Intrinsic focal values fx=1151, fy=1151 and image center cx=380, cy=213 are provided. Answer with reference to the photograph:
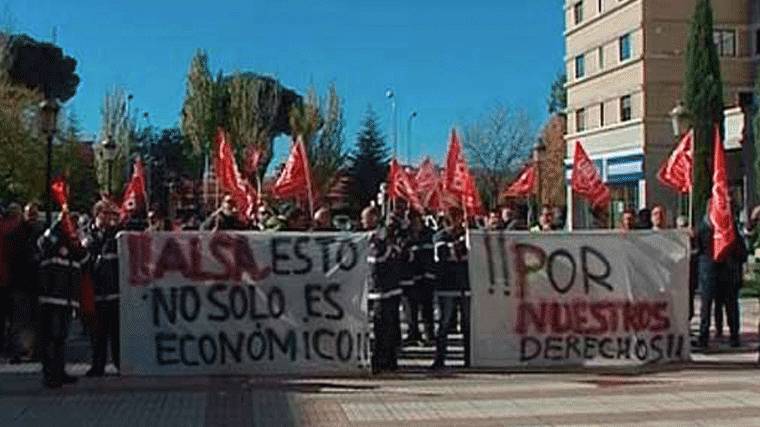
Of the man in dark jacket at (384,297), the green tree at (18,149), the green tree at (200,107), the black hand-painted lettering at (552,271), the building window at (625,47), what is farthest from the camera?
the green tree at (200,107)

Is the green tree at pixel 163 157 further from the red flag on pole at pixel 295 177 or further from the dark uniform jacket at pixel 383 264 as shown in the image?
the dark uniform jacket at pixel 383 264

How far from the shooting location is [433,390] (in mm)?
10664

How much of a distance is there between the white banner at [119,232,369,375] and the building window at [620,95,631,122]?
44.5 m

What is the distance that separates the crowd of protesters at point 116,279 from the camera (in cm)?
1099

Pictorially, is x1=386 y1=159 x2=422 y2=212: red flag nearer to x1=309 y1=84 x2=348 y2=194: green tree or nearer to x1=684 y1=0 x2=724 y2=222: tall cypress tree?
x1=684 y1=0 x2=724 y2=222: tall cypress tree

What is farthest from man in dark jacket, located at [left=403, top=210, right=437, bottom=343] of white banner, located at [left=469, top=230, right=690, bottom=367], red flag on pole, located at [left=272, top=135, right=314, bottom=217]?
red flag on pole, located at [left=272, top=135, right=314, bottom=217]

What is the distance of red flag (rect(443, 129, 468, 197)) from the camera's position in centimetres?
1856

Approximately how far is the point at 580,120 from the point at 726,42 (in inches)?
370

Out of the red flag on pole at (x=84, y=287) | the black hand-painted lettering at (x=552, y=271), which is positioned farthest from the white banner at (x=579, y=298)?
the red flag on pole at (x=84, y=287)

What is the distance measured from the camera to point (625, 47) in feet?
179

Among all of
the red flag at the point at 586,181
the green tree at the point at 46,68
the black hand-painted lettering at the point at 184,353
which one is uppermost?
the green tree at the point at 46,68

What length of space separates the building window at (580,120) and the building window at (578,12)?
462cm

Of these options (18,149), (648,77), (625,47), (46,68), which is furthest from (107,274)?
(46,68)

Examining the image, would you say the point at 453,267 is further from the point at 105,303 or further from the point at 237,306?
the point at 105,303
